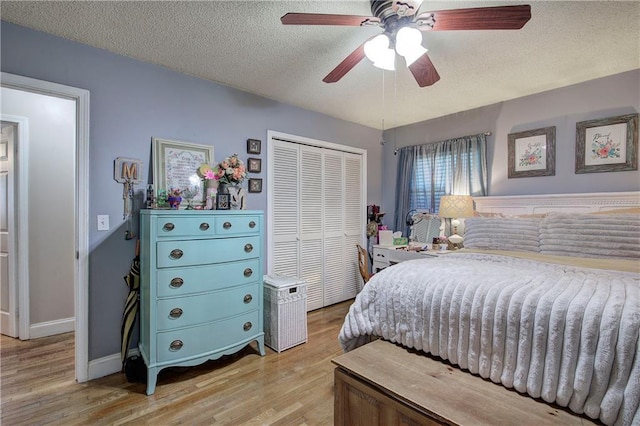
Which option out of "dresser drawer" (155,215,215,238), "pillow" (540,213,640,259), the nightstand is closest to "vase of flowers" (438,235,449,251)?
the nightstand

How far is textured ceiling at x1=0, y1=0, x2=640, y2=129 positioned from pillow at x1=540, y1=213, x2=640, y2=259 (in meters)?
1.24

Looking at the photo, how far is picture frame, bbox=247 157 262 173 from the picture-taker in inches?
117

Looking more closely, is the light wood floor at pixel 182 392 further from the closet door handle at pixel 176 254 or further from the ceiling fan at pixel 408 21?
the ceiling fan at pixel 408 21

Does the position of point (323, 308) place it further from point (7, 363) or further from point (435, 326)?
point (7, 363)

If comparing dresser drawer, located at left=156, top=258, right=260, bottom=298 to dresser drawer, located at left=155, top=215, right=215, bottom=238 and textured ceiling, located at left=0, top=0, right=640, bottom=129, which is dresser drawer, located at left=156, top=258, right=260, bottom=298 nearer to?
dresser drawer, located at left=155, top=215, right=215, bottom=238

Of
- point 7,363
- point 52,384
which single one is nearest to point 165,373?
point 52,384

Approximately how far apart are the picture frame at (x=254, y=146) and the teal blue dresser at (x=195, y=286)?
835 millimetres

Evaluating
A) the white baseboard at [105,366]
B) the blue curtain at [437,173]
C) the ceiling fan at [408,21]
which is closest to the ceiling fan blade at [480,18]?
the ceiling fan at [408,21]

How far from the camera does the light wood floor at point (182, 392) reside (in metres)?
1.73

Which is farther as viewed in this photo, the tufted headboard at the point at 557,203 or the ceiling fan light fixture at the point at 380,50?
the tufted headboard at the point at 557,203

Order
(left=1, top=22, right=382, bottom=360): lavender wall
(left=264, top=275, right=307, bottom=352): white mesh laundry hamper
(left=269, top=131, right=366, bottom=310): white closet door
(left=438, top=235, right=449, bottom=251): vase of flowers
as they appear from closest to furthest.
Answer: (left=1, top=22, right=382, bottom=360): lavender wall < (left=264, top=275, right=307, bottom=352): white mesh laundry hamper < (left=269, top=131, right=366, bottom=310): white closet door < (left=438, top=235, right=449, bottom=251): vase of flowers

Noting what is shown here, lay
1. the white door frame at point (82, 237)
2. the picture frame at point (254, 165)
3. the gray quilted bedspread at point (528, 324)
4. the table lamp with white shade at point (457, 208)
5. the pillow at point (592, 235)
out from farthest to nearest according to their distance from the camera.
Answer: the table lamp with white shade at point (457, 208)
the picture frame at point (254, 165)
the white door frame at point (82, 237)
the pillow at point (592, 235)
the gray quilted bedspread at point (528, 324)

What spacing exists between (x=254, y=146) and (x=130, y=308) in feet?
5.83

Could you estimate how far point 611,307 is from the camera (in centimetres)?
107
